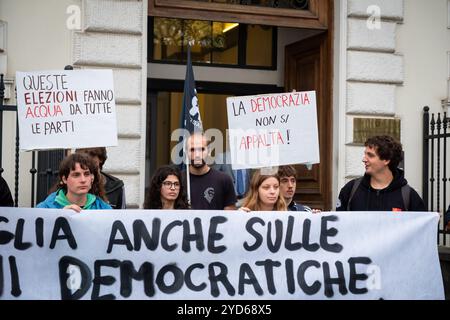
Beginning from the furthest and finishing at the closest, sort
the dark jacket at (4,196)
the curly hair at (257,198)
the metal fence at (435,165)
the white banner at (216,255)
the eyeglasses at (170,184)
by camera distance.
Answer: the metal fence at (435,165), the dark jacket at (4,196), the eyeglasses at (170,184), the curly hair at (257,198), the white banner at (216,255)

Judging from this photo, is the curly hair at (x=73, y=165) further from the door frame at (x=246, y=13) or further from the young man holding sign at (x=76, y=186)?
the door frame at (x=246, y=13)

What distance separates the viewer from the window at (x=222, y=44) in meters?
11.6

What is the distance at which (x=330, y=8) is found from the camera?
10109 millimetres

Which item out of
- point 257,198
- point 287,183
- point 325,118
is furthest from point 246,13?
point 257,198

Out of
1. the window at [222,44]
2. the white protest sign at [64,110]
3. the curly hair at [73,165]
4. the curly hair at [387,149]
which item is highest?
the window at [222,44]

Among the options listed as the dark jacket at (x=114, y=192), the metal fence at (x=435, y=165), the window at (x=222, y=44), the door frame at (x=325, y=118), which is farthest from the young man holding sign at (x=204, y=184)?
the window at (x=222, y=44)

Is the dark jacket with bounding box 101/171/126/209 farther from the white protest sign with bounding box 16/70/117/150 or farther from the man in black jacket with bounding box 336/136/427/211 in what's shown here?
the man in black jacket with bounding box 336/136/427/211

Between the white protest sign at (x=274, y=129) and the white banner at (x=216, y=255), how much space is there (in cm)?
130

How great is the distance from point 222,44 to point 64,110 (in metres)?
5.86

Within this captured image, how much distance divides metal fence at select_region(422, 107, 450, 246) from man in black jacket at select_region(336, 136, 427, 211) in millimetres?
3383

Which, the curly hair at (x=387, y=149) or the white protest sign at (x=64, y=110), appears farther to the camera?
the curly hair at (x=387, y=149)

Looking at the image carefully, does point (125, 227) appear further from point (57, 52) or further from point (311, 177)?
point (311, 177)

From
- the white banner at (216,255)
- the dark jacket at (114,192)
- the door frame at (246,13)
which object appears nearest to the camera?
the white banner at (216,255)

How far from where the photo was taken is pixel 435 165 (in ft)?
33.4
